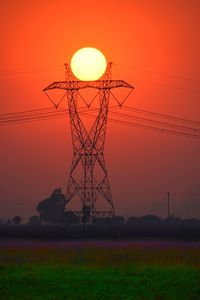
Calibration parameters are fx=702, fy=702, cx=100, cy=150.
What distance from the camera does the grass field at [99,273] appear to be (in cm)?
2622

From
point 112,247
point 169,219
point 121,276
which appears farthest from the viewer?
point 169,219

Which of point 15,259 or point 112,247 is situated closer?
point 15,259

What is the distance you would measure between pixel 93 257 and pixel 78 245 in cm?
827

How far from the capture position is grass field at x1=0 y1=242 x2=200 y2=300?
1032 inches

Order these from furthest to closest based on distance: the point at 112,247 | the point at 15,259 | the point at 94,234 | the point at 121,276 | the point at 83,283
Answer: the point at 94,234 < the point at 112,247 < the point at 15,259 < the point at 121,276 < the point at 83,283

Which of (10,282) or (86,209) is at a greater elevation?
(86,209)

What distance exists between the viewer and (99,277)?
1171 inches

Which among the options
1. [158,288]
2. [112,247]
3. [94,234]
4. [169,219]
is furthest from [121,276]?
[169,219]

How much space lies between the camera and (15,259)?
3819 centimetres

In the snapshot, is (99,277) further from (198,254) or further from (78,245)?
(78,245)

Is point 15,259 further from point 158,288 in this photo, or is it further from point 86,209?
point 86,209

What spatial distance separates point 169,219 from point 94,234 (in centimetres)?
11941

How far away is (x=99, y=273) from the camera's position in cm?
3116

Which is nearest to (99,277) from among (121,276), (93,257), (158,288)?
(121,276)
